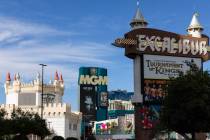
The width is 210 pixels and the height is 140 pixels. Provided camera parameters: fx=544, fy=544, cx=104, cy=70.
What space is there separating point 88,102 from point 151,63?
6724 centimetres

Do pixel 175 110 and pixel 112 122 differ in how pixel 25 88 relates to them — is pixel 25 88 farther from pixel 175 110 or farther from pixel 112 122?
pixel 175 110

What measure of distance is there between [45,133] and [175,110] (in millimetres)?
27135

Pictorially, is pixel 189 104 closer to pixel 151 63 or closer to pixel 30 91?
pixel 151 63

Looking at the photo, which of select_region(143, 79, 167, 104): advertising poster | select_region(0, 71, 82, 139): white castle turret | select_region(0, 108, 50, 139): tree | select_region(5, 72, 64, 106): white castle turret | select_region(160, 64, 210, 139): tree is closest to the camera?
select_region(160, 64, 210, 139): tree

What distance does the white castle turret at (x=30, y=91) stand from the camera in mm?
130500

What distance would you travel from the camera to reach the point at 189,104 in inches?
1649

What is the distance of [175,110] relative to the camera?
142 ft

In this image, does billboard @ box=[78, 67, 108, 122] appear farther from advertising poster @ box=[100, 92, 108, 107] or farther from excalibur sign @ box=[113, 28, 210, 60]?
excalibur sign @ box=[113, 28, 210, 60]

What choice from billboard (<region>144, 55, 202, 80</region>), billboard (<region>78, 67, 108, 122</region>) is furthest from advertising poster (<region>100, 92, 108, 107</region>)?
billboard (<region>144, 55, 202, 80</region>)

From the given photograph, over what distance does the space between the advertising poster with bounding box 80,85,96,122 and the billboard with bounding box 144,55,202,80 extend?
64.2m

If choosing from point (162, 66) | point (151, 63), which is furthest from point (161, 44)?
point (151, 63)

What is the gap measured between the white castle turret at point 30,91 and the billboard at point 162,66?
62.4 meters

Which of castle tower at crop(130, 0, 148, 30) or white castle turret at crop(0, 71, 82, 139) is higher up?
castle tower at crop(130, 0, 148, 30)

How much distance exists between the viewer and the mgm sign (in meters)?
68.0
